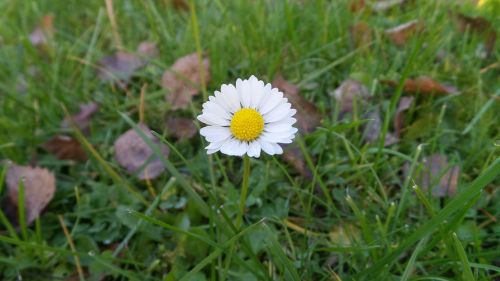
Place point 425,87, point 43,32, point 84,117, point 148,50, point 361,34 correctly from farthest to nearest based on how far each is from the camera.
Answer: point 43,32, point 148,50, point 361,34, point 84,117, point 425,87

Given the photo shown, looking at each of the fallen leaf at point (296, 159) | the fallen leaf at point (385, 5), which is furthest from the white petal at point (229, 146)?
the fallen leaf at point (385, 5)

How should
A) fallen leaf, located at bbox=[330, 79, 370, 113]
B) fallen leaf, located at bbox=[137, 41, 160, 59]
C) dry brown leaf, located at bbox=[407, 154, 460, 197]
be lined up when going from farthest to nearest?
fallen leaf, located at bbox=[137, 41, 160, 59], fallen leaf, located at bbox=[330, 79, 370, 113], dry brown leaf, located at bbox=[407, 154, 460, 197]

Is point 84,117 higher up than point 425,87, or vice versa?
point 425,87

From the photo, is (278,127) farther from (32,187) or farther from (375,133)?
(32,187)

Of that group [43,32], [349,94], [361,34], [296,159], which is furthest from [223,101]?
[43,32]

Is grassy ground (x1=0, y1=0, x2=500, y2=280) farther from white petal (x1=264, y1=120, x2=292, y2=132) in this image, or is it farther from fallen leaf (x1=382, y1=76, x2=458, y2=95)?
white petal (x1=264, y1=120, x2=292, y2=132)

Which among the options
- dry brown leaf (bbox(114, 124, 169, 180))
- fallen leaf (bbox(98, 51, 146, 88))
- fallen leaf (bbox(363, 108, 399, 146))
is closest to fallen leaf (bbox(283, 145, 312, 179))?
fallen leaf (bbox(363, 108, 399, 146))

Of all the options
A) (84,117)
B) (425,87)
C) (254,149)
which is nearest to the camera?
(254,149)

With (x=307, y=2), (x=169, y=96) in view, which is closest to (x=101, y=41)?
(x=169, y=96)
